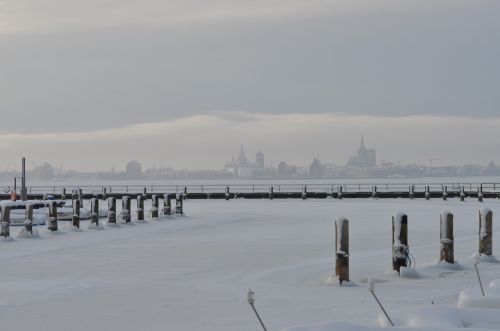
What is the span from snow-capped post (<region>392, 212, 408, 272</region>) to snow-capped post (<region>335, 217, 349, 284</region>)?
154cm

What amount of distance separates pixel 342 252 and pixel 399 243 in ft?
6.03

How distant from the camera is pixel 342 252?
16.9 m

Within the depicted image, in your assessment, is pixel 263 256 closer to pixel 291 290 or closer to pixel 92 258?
pixel 92 258

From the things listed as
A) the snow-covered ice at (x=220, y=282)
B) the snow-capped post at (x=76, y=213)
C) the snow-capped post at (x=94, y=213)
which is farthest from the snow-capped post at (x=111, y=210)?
the snow-covered ice at (x=220, y=282)

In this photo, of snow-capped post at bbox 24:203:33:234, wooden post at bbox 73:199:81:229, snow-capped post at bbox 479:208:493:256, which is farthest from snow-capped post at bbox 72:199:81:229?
snow-capped post at bbox 479:208:493:256

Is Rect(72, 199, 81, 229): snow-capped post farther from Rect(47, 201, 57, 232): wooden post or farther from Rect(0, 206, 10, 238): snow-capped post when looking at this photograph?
Rect(0, 206, 10, 238): snow-capped post

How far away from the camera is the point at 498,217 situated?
138 feet

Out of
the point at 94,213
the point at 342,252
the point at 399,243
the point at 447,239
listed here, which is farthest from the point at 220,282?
the point at 94,213

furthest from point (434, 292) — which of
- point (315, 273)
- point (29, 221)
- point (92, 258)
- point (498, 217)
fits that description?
point (498, 217)

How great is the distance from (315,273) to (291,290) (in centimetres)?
278

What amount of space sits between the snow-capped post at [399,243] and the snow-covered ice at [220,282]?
0.28 meters

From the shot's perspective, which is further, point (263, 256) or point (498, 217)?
point (498, 217)

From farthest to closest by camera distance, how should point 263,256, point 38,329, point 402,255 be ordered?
point 263,256 → point 402,255 → point 38,329

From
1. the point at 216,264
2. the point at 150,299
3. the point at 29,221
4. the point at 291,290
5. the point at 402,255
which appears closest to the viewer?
the point at 150,299
